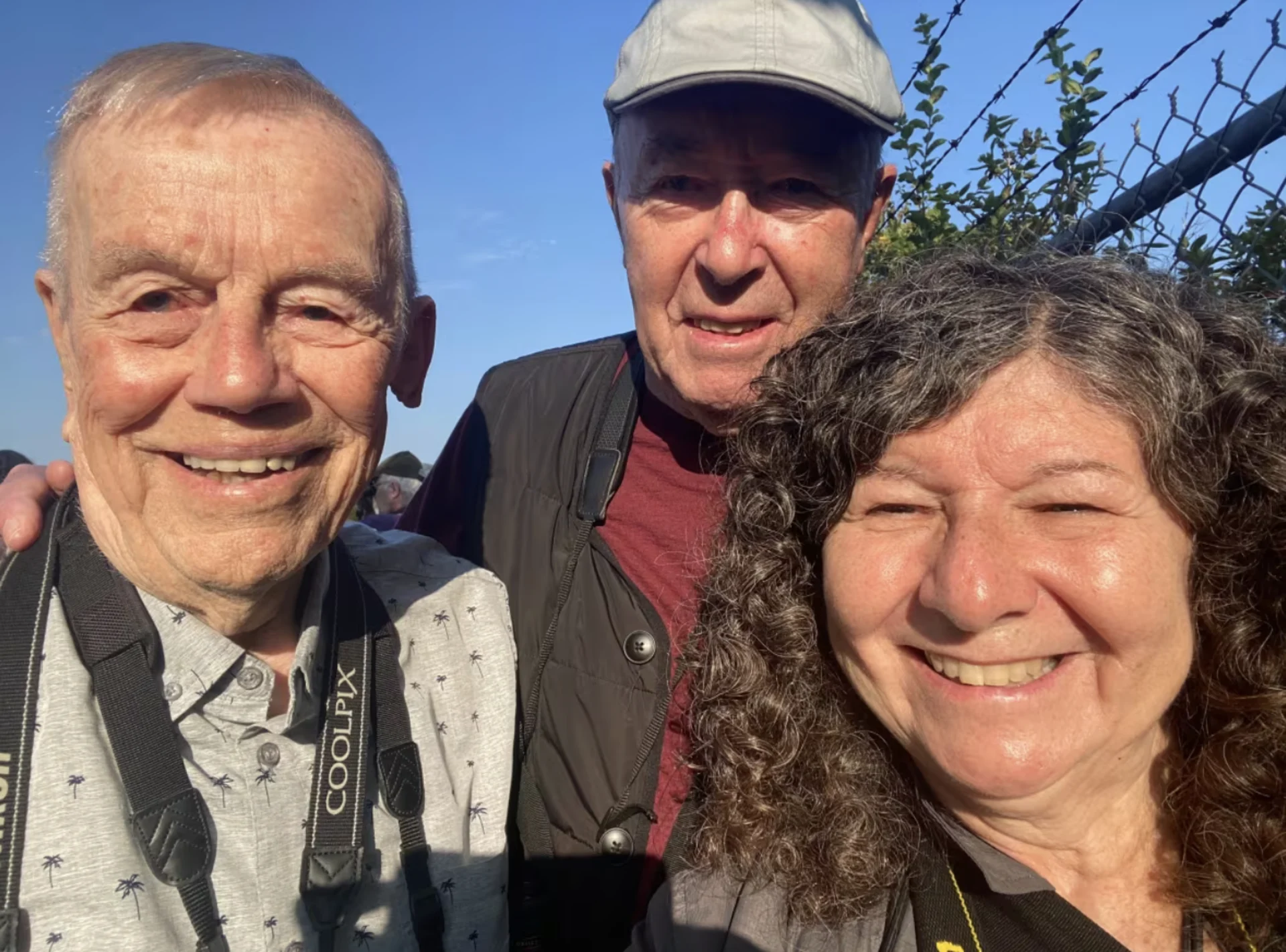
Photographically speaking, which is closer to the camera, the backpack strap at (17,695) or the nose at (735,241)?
the backpack strap at (17,695)

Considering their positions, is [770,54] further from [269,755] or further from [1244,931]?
[1244,931]

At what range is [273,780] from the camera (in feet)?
5.24

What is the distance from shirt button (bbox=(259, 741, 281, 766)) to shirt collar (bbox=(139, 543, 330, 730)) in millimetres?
41

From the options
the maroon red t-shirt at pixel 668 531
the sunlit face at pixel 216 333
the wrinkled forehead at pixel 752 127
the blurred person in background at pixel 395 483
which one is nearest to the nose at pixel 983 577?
the maroon red t-shirt at pixel 668 531

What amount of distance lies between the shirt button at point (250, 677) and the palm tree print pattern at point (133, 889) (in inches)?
13.6

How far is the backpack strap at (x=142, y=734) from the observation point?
1.42m

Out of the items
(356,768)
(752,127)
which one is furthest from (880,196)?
(356,768)

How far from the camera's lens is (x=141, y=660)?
150cm

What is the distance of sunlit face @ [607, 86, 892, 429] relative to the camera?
2.00 metres

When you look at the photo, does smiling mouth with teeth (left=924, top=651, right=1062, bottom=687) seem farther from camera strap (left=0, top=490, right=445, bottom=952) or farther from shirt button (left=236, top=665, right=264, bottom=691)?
shirt button (left=236, top=665, right=264, bottom=691)

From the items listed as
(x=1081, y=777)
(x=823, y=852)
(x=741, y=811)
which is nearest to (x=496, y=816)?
(x=741, y=811)

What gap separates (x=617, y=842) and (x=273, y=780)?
0.72 meters

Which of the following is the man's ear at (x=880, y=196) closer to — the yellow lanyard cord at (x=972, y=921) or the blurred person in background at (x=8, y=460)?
the yellow lanyard cord at (x=972, y=921)

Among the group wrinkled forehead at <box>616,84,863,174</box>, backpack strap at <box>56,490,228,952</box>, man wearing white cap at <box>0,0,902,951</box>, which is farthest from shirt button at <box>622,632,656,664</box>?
wrinkled forehead at <box>616,84,863,174</box>
